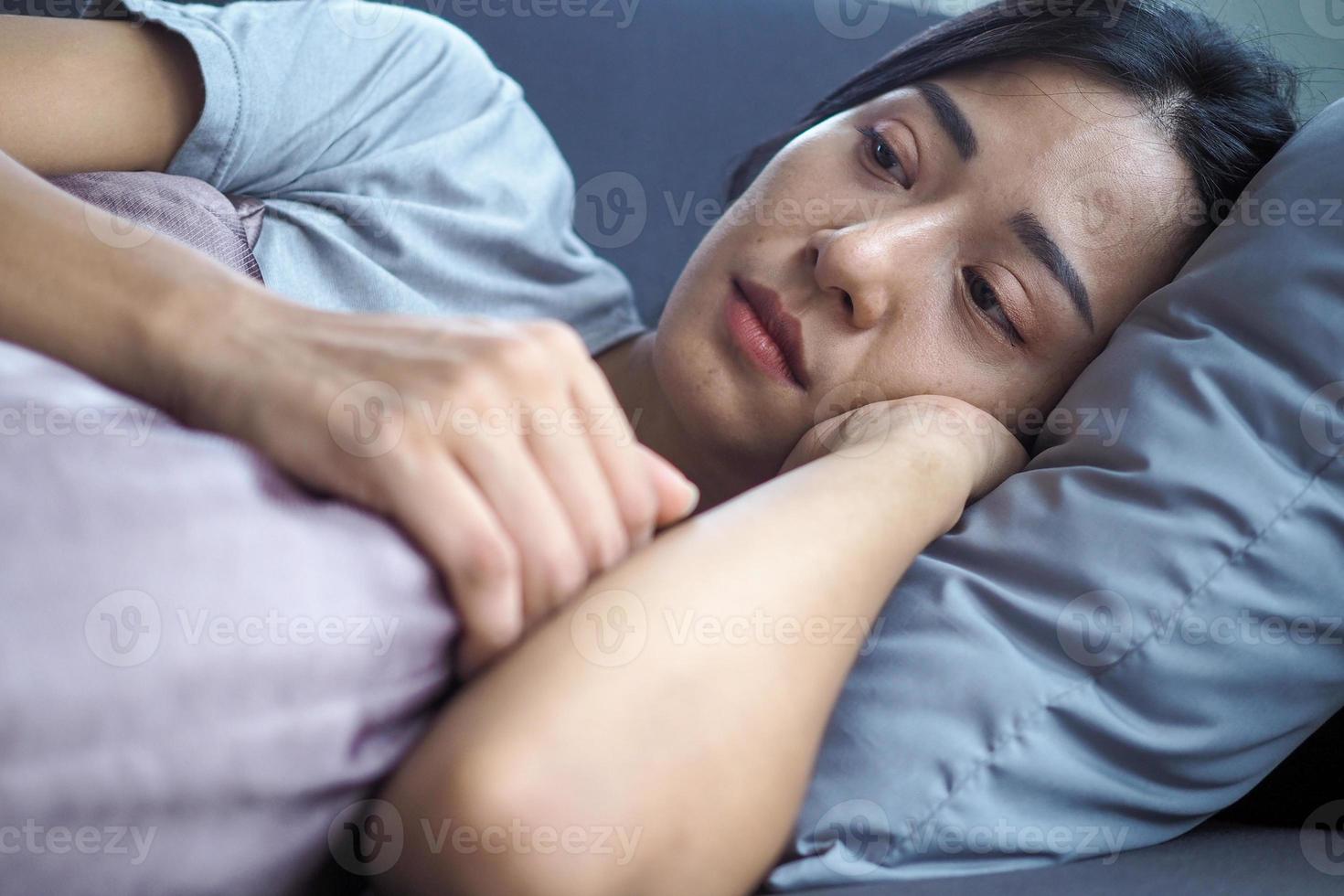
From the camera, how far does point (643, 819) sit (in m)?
0.42

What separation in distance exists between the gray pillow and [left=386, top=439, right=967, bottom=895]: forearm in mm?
60

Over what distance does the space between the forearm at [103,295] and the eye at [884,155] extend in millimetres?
570

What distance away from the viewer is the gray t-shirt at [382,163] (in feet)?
2.90

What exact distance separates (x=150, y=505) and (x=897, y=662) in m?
0.40

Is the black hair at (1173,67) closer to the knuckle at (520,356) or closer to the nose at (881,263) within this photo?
the nose at (881,263)

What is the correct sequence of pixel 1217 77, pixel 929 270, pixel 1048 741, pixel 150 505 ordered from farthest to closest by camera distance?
1. pixel 1217 77
2. pixel 929 270
3. pixel 1048 741
4. pixel 150 505

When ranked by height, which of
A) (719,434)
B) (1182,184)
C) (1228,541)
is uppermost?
(1182,184)

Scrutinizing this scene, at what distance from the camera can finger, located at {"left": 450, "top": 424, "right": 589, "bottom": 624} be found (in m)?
0.42

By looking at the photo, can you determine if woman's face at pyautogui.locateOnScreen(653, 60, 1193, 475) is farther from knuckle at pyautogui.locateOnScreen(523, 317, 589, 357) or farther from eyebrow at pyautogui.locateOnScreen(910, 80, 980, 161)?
knuckle at pyautogui.locateOnScreen(523, 317, 589, 357)

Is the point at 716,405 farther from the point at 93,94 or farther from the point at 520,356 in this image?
the point at 93,94

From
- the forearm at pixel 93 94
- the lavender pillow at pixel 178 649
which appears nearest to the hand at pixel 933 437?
the lavender pillow at pixel 178 649

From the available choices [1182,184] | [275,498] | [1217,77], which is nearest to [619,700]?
[275,498]

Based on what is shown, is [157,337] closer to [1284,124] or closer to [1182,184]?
[1182,184]

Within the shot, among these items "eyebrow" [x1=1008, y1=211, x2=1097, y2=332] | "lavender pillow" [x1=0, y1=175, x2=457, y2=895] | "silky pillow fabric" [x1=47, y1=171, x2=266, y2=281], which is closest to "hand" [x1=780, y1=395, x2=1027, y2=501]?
"eyebrow" [x1=1008, y1=211, x2=1097, y2=332]
